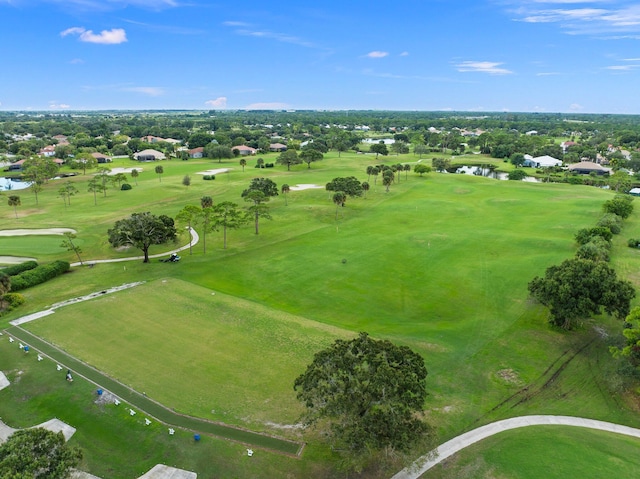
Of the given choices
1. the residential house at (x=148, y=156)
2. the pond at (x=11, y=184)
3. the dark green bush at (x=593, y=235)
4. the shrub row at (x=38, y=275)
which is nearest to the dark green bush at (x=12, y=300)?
the shrub row at (x=38, y=275)

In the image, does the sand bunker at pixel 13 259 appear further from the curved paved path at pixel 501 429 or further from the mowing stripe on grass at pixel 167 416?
the curved paved path at pixel 501 429

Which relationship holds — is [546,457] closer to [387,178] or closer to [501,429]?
[501,429]

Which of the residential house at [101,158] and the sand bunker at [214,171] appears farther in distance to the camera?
the residential house at [101,158]

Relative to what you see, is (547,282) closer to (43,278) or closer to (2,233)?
(43,278)

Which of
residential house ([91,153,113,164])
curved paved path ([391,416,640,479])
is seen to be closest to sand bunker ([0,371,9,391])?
curved paved path ([391,416,640,479])

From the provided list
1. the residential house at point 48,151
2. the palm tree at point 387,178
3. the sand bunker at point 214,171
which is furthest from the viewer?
the residential house at point 48,151

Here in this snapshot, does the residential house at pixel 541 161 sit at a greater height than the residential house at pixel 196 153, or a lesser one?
Answer: lesser
